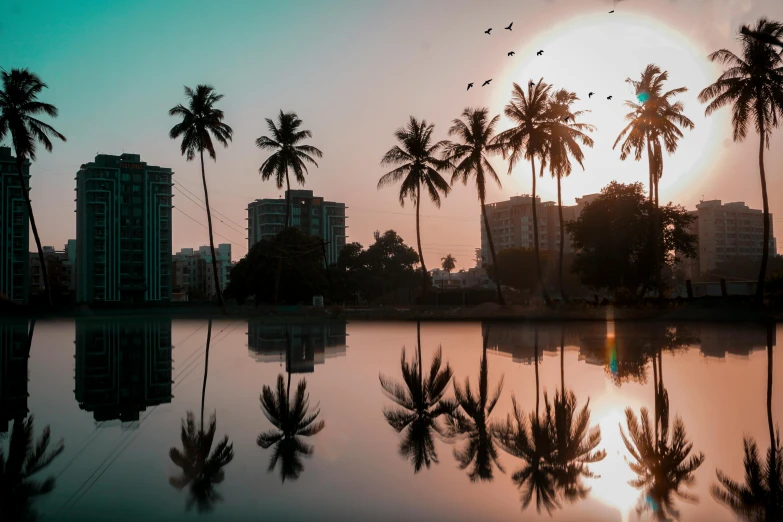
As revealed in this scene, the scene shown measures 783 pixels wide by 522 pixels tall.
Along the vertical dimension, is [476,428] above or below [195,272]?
below

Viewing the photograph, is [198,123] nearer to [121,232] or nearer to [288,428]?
[288,428]

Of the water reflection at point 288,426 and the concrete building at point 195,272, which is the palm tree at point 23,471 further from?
the concrete building at point 195,272

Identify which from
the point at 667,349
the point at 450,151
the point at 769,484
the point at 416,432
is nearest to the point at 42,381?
the point at 416,432

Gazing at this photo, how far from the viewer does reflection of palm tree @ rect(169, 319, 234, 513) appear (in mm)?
4645

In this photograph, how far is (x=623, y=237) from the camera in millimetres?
44656

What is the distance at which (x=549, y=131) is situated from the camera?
40312 millimetres

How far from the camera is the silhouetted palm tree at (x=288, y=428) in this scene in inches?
219

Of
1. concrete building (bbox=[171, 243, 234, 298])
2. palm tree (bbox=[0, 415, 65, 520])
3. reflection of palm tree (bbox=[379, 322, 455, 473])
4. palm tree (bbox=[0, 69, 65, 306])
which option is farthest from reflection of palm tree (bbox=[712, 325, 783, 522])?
concrete building (bbox=[171, 243, 234, 298])

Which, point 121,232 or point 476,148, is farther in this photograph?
point 121,232

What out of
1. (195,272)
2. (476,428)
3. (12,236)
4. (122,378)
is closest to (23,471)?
(476,428)

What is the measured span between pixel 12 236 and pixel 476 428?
357ft

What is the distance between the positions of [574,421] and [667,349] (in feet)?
34.9

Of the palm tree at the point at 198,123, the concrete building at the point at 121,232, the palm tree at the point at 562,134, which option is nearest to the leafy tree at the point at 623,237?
the palm tree at the point at 562,134

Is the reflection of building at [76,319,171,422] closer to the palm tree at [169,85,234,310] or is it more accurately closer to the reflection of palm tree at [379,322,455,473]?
the reflection of palm tree at [379,322,455,473]
